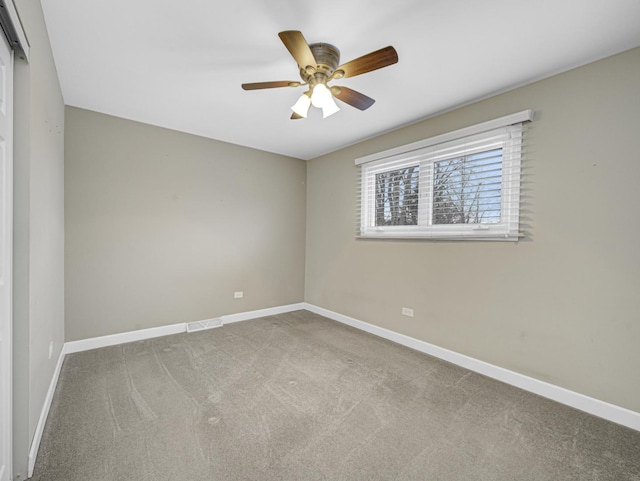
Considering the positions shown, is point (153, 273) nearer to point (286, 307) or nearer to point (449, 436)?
point (286, 307)

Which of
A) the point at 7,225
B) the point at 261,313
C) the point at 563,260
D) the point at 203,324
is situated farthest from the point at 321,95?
the point at 261,313

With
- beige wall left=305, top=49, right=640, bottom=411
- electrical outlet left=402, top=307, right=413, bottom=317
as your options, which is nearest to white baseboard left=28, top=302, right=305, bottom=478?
electrical outlet left=402, top=307, right=413, bottom=317

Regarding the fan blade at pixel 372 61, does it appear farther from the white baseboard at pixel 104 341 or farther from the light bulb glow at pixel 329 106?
the white baseboard at pixel 104 341

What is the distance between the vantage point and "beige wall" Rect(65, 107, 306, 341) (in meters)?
2.98

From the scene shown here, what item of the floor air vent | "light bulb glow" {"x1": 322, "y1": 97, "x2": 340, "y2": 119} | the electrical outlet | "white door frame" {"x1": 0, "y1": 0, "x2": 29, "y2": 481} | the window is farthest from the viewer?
the floor air vent

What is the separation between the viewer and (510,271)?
8.13 ft

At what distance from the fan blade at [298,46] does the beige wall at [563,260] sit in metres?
1.31

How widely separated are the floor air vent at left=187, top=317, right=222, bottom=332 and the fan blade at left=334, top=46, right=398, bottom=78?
3.25 meters

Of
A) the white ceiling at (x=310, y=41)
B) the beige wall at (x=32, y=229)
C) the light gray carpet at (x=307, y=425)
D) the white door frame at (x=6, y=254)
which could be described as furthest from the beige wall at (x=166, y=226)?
the white door frame at (x=6, y=254)

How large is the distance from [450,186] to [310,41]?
1891 millimetres

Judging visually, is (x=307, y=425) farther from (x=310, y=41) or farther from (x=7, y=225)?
(x=310, y=41)

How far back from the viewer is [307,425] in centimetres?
187

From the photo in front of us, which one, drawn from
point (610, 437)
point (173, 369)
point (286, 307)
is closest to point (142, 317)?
point (173, 369)

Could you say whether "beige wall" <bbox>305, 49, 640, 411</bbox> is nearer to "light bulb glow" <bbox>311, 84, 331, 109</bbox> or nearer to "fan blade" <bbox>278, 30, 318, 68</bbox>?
"light bulb glow" <bbox>311, 84, 331, 109</bbox>
